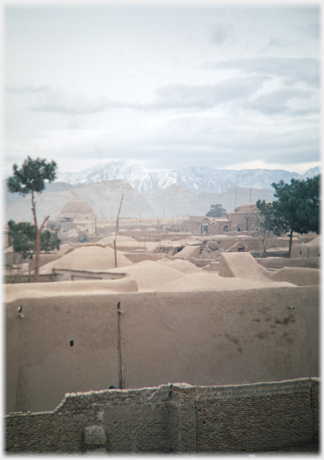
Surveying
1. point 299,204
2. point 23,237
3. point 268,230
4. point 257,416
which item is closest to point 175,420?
point 257,416

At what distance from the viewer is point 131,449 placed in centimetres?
597

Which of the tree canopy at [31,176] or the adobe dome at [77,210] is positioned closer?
the tree canopy at [31,176]

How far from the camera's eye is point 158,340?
722 cm

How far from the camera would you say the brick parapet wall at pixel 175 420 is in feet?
18.4

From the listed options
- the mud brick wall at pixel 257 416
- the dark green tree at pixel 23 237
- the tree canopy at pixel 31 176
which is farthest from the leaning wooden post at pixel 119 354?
the dark green tree at pixel 23 237

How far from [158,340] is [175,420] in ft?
5.47

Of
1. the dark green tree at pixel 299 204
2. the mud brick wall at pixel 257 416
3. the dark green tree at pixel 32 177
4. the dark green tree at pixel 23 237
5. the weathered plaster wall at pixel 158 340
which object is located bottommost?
the mud brick wall at pixel 257 416

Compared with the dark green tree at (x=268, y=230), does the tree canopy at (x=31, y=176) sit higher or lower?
higher

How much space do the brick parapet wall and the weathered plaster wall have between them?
1.11 meters

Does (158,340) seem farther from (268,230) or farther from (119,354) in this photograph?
(268,230)

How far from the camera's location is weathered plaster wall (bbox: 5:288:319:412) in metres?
6.81

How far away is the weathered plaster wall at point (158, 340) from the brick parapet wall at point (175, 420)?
1112 mm

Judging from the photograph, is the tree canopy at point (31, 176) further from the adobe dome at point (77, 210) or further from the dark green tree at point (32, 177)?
the adobe dome at point (77, 210)

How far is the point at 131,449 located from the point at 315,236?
664 cm
